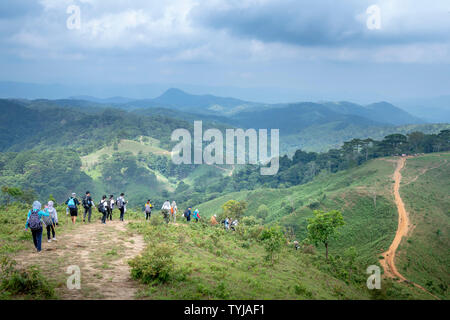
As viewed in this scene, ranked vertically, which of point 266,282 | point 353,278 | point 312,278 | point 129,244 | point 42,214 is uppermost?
point 42,214

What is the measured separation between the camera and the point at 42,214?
532 inches

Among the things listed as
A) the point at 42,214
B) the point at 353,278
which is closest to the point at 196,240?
the point at 42,214

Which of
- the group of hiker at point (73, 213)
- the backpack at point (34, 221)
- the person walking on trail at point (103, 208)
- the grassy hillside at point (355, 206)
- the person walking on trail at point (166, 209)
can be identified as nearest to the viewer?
the backpack at point (34, 221)

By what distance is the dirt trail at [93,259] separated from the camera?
10.2 metres

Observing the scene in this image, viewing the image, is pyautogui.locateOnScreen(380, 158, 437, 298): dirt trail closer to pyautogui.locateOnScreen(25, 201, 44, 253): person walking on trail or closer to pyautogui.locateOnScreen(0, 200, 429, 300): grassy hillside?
pyautogui.locateOnScreen(0, 200, 429, 300): grassy hillside

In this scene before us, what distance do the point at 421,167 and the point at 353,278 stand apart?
54188 millimetres

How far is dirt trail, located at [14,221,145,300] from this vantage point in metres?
10.2

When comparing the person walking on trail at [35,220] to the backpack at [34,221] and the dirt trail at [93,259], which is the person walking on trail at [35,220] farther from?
the dirt trail at [93,259]

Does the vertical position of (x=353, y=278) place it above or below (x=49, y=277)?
below

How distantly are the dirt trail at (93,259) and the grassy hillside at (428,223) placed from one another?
28.6 m

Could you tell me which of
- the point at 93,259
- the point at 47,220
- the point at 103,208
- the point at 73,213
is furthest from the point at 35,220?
the point at 103,208

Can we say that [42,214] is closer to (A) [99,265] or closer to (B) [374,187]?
(A) [99,265]

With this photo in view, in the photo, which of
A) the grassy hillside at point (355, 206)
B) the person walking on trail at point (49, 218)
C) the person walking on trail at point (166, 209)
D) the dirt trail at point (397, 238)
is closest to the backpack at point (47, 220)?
the person walking on trail at point (49, 218)
